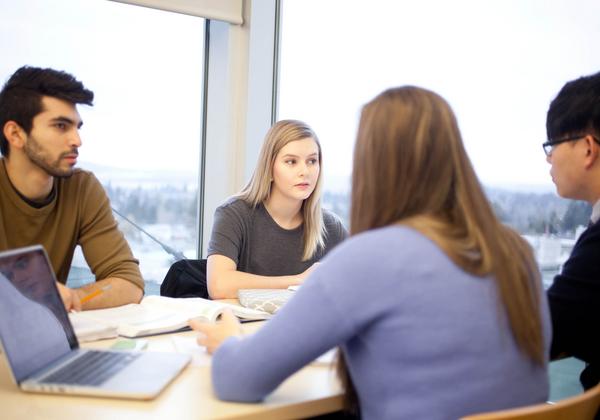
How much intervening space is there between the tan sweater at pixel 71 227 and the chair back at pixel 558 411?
4.52ft

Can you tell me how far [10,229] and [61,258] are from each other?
0.65 feet

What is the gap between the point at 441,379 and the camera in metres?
1.06

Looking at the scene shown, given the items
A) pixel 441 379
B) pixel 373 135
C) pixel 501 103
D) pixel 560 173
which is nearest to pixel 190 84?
pixel 501 103

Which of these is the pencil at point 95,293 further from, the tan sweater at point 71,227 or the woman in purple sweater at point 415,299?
the woman in purple sweater at point 415,299

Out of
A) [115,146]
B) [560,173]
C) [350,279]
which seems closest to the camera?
[350,279]

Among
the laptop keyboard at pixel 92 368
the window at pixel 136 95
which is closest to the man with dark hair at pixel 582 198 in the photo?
the laptop keyboard at pixel 92 368

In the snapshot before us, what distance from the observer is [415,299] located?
1.05 m

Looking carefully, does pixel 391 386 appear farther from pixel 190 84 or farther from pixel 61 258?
pixel 190 84

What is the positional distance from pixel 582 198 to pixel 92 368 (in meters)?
1.38

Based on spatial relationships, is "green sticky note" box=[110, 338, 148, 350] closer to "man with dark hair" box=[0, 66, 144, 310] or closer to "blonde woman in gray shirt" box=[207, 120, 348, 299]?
"man with dark hair" box=[0, 66, 144, 310]

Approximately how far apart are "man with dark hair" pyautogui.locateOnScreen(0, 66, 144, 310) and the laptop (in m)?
0.57

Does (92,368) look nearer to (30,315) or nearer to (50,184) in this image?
(30,315)

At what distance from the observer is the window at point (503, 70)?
256cm

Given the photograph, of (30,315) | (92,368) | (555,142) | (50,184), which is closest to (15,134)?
(50,184)
